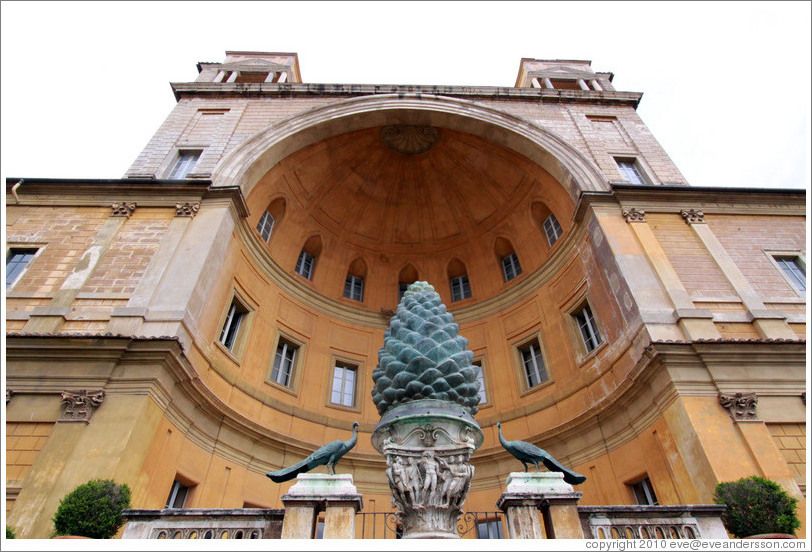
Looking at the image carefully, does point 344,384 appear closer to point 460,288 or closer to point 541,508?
point 460,288

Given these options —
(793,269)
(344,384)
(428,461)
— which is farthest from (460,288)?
(428,461)

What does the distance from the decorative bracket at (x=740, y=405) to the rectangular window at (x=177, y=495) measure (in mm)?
12130

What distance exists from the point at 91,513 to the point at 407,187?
52.7 ft

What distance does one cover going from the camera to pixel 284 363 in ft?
51.2

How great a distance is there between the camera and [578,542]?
4.32 metres

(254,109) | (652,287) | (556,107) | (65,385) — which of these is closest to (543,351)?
(652,287)

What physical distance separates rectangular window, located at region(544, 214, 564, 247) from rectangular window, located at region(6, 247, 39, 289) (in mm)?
16013

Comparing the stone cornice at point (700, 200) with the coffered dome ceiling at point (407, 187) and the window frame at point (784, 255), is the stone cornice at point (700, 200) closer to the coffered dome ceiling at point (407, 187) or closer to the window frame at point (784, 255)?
the window frame at point (784, 255)

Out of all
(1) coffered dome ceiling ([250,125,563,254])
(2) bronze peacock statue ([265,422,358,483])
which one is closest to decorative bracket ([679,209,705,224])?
(1) coffered dome ceiling ([250,125,563,254])

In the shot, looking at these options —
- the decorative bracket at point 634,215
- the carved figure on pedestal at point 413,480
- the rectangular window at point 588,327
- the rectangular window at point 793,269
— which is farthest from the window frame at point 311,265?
the rectangular window at point 793,269

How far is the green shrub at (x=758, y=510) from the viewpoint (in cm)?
651

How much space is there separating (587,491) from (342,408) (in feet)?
25.4

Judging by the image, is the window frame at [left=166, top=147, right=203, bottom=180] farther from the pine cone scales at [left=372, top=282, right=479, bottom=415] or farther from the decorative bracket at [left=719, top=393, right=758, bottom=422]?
the decorative bracket at [left=719, top=393, right=758, bottom=422]

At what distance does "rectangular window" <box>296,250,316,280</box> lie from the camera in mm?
17938
